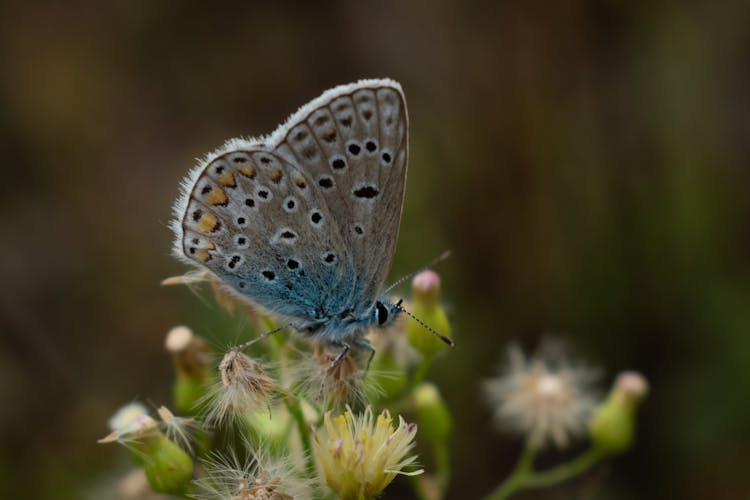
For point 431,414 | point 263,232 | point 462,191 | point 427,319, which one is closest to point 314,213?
point 263,232

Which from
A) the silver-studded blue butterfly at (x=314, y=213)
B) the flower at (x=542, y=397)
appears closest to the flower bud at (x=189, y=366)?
the silver-studded blue butterfly at (x=314, y=213)

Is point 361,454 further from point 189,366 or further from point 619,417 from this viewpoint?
point 619,417

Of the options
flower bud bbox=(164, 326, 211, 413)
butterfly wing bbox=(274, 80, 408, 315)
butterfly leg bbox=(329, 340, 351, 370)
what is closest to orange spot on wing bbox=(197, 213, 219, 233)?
butterfly wing bbox=(274, 80, 408, 315)

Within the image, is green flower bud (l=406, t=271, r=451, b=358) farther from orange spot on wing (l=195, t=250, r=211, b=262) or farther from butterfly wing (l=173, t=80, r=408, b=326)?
orange spot on wing (l=195, t=250, r=211, b=262)

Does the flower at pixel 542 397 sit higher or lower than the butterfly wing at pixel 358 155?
higher

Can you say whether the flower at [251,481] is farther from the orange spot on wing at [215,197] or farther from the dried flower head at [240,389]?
the orange spot on wing at [215,197]
